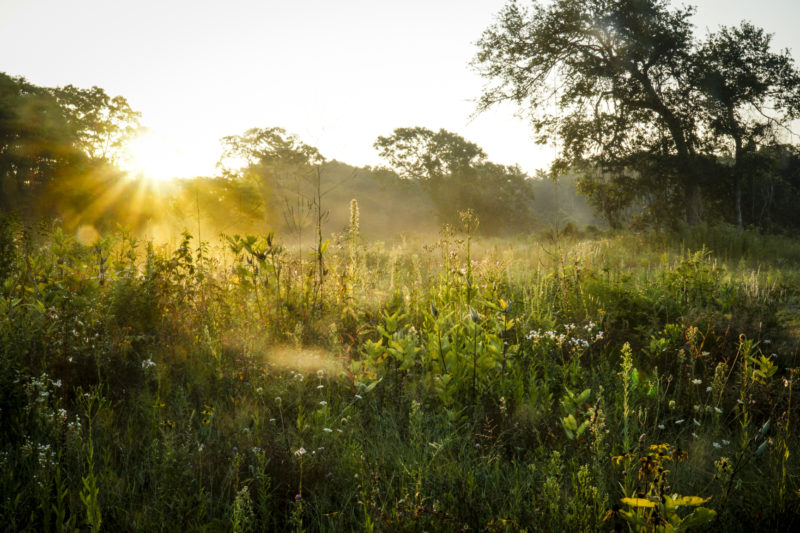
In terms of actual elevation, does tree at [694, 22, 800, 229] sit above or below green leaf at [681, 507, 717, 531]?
above

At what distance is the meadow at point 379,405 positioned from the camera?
188 centimetres

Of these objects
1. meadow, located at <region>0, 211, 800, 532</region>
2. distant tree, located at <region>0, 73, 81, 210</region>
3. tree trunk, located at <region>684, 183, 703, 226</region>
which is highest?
distant tree, located at <region>0, 73, 81, 210</region>

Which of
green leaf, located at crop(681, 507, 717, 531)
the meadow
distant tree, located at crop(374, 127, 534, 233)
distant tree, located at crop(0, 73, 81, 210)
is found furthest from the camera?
distant tree, located at crop(374, 127, 534, 233)

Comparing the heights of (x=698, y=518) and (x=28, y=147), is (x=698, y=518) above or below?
below

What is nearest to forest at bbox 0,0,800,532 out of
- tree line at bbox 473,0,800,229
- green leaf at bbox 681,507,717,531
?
green leaf at bbox 681,507,717,531

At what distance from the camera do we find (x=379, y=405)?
3039mm

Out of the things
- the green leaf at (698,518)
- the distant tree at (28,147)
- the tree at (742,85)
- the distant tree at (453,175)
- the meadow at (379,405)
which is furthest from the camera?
Answer: the distant tree at (453,175)

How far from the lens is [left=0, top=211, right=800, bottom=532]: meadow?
1.88 m

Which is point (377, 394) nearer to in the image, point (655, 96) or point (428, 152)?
point (655, 96)

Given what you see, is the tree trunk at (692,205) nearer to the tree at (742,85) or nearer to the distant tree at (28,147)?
the tree at (742,85)

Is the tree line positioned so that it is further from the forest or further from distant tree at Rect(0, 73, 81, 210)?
distant tree at Rect(0, 73, 81, 210)

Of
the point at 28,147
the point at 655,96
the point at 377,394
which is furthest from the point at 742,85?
the point at 28,147

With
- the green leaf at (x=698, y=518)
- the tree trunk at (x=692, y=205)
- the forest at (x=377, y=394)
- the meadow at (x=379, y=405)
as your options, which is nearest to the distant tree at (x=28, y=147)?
the forest at (x=377, y=394)

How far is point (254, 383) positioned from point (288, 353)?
22.9 inches
